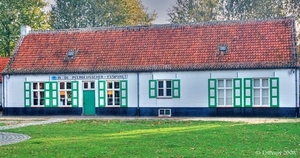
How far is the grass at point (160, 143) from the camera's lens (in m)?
14.3

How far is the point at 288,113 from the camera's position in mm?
31656

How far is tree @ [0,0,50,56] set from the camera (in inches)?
2143

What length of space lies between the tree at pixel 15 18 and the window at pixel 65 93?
820 inches

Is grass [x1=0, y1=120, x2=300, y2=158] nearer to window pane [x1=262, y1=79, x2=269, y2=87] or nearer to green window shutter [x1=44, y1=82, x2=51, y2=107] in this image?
window pane [x1=262, y1=79, x2=269, y2=87]

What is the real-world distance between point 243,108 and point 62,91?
1243 cm

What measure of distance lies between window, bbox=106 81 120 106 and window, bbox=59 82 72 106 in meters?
2.80

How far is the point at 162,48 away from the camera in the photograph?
35500mm

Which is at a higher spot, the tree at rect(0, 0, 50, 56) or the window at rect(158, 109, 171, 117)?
the tree at rect(0, 0, 50, 56)

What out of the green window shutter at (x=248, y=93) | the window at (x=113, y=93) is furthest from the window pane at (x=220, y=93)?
the window at (x=113, y=93)

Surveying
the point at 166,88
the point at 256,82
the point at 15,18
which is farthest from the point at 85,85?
the point at 15,18

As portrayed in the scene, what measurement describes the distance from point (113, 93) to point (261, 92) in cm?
977

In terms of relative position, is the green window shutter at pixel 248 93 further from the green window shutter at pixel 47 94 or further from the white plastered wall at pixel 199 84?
the green window shutter at pixel 47 94

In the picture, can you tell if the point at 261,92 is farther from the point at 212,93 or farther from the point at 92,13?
the point at 92,13

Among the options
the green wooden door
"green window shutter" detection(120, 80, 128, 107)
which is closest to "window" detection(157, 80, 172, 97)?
A: "green window shutter" detection(120, 80, 128, 107)
